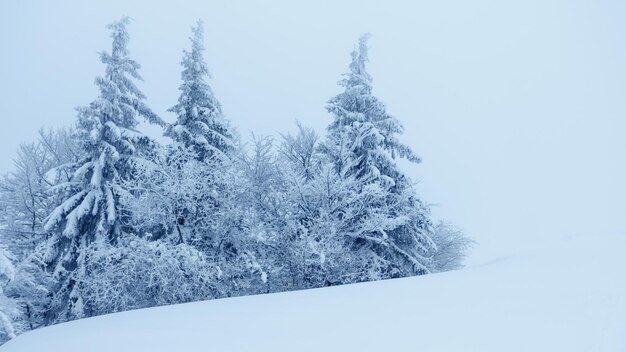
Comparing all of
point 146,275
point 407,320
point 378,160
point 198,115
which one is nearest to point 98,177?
point 198,115

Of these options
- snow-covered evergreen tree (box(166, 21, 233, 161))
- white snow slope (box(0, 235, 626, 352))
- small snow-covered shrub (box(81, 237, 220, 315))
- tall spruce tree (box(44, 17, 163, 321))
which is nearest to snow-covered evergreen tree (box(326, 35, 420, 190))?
snow-covered evergreen tree (box(166, 21, 233, 161))

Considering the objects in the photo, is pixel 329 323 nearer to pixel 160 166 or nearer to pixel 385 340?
pixel 385 340

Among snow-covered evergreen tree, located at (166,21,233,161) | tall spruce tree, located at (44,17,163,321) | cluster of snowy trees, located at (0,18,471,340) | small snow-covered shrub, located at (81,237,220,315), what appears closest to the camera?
small snow-covered shrub, located at (81,237,220,315)

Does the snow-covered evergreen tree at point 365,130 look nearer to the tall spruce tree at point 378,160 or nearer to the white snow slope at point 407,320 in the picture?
the tall spruce tree at point 378,160

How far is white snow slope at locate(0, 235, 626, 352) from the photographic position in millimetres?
4324

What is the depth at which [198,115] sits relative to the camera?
1630 centimetres

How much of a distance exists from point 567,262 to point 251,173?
415 inches

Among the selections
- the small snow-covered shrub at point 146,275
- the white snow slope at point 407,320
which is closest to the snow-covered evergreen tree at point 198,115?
the small snow-covered shrub at point 146,275

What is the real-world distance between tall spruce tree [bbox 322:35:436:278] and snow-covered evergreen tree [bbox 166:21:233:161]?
4.37 m

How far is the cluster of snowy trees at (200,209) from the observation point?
12970 mm

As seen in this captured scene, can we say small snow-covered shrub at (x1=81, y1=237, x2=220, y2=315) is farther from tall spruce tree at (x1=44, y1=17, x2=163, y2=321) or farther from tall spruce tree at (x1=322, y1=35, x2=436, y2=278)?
tall spruce tree at (x1=322, y1=35, x2=436, y2=278)

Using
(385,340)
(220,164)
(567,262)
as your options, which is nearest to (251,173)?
(220,164)

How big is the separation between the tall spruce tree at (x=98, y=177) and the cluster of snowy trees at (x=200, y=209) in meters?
0.05

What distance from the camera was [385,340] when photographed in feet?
14.9
